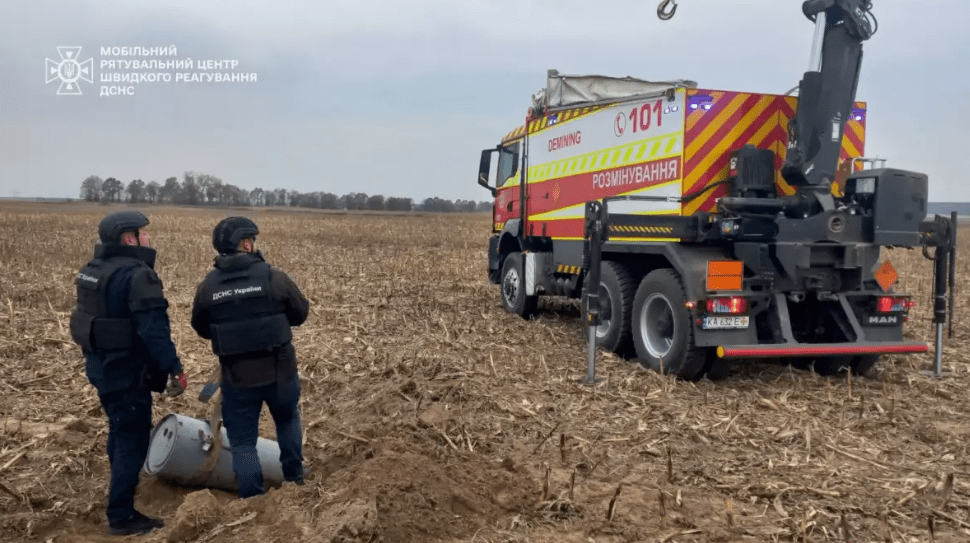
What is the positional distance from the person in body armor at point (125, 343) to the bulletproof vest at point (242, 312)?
253 mm

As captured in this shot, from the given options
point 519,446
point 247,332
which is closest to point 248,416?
point 247,332

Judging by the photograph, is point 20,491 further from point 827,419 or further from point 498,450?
point 827,419

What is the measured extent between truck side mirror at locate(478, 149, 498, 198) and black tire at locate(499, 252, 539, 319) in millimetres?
1377

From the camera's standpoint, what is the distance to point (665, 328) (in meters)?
7.85

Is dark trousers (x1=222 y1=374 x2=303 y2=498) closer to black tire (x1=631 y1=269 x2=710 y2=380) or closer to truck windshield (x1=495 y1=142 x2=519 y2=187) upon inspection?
black tire (x1=631 y1=269 x2=710 y2=380)

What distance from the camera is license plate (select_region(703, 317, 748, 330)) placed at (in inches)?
277

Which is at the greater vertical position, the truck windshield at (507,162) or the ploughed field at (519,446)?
the truck windshield at (507,162)

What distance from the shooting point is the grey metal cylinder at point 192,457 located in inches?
188

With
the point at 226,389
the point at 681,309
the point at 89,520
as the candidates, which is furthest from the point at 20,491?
the point at 681,309

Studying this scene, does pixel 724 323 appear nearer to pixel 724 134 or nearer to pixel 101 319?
pixel 724 134

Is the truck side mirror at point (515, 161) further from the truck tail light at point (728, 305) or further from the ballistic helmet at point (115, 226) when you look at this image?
the ballistic helmet at point (115, 226)

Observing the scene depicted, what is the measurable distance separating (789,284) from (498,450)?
3493 mm

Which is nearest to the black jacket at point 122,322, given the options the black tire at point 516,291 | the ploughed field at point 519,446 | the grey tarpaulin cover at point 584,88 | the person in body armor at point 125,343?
the person in body armor at point 125,343

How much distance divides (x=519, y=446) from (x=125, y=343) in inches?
102
